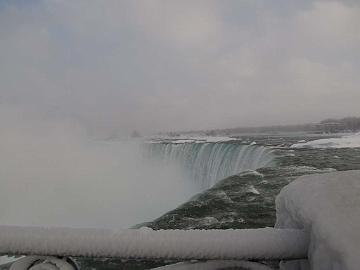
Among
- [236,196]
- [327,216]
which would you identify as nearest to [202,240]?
[327,216]

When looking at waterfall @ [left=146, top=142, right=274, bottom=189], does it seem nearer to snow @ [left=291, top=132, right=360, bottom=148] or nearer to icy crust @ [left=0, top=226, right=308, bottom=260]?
snow @ [left=291, top=132, right=360, bottom=148]

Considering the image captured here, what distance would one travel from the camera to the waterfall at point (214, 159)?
18266mm

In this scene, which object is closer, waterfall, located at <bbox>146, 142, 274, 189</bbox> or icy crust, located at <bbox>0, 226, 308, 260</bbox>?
icy crust, located at <bbox>0, 226, 308, 260</bbox>

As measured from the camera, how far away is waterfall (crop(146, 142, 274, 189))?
18266mm

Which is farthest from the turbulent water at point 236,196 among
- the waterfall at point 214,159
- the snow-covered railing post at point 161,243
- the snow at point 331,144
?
the snow at point 331,144

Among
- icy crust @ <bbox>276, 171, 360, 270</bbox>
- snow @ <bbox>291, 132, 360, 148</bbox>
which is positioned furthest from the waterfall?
icy crust @ <bbox>276, 171, 360, 270</bbox>

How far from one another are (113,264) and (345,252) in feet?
16.5

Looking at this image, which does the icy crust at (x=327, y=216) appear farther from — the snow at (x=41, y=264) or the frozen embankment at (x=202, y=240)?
the snow at (x=41, y=264)

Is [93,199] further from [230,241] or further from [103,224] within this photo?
[230,241]

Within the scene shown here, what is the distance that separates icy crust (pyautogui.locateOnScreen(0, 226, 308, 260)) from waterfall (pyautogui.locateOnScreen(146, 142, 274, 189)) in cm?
1444

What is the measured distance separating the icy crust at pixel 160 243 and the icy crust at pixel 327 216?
0.09m

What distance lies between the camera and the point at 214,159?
22125 mm

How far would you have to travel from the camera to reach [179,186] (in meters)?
26.7

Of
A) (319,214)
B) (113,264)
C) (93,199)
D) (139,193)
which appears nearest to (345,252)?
(319,214)
